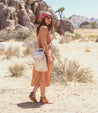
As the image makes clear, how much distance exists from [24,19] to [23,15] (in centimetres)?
67

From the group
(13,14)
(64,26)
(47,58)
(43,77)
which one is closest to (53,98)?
(43,77)

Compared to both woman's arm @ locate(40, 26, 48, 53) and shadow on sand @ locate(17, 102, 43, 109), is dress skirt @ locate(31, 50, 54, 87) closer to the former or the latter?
woman's arm @ locate(40, 26, 48, 53)

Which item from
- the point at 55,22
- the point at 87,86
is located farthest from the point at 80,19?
the point at 87,86

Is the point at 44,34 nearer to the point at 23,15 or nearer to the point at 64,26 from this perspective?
the point at 23,15

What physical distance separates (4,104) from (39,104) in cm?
72

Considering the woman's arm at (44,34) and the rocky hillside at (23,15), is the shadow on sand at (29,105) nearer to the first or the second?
the woman's arm at (44,34)

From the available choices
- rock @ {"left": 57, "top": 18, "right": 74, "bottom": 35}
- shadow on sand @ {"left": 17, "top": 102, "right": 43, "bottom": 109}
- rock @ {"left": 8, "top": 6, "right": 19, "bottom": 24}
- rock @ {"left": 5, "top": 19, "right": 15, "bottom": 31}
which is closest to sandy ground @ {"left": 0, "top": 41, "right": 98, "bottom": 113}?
shadow on sand @ {"left": 17, "top": 102, "right": 43, "bottom": 109}

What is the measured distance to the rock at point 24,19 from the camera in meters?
25.0

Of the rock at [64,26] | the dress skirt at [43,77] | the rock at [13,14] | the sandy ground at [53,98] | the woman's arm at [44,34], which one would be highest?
the rock at [13,14]

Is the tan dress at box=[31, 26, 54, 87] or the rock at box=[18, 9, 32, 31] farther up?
the rock at box=[18, 9, 32, 31]

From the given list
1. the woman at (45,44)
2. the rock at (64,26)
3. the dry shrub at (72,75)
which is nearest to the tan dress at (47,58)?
the woman at (45,44)

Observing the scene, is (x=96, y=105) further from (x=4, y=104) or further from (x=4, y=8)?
(x=4, y=8)

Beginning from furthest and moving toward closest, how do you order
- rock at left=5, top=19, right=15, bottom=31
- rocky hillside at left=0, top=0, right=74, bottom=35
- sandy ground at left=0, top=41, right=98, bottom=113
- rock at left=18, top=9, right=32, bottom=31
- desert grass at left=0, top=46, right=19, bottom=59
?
1. rock at left=18, top=9, right=32, bottom=31
2. rocky hillside at left=0, top=0, right=74, bottom=35
3. rock at left=5, top=19, right=15, bottom=31
4. desert grass at left=0, top=46, right=19, bottom=59
5. sandy ground at left=0, top=41, right=98, bottom=113

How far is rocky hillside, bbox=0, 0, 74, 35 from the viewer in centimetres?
2352
